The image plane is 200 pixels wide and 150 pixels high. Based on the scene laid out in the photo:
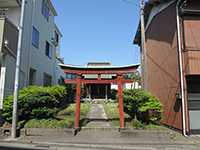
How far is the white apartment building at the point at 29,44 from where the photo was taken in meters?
12.7

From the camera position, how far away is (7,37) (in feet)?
42.3

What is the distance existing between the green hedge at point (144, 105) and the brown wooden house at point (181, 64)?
1155mm

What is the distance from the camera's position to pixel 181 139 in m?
10.9

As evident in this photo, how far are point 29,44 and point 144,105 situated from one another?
9203 mm

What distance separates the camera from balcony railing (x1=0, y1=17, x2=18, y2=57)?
40.8ft

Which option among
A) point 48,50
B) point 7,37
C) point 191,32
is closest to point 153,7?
point 191,32

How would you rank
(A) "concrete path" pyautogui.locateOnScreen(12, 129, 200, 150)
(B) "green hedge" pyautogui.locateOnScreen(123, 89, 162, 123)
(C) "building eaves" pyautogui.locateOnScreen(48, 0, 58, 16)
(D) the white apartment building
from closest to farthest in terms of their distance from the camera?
(A) "concrete path" pyautogui.locateOnScreen(12, 129, 200, 150) → (B) "green hedge" pyautogui.locateOnScreen(123, 89, 162, 123) → (D) the white apartment building → (C) "building eaves" pyautogui.locateOnScreen(48, 0, 58, 16)

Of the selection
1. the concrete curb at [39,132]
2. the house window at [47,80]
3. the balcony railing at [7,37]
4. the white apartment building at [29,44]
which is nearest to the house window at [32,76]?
the white apartment building at [29,44]

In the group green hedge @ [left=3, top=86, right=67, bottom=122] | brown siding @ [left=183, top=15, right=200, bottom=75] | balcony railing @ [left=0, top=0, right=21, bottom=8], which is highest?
balcony railing @ [left=0, top=0, right=21, bottom=8]

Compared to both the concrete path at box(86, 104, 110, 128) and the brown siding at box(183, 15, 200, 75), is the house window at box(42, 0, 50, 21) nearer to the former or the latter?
the concrete path at box(86, 104, 110, 128)

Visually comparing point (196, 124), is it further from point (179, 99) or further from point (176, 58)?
point (176, 58)

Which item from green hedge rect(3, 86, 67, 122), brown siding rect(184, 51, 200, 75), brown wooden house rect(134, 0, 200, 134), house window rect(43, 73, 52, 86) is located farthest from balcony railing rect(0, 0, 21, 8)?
brown siding rect(184, 51, 200, 75)

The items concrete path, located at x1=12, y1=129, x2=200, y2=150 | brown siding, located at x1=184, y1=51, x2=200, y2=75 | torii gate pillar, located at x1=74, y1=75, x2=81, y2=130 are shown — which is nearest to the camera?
concrete path, located at x1=12, y1=129, x2=200, y2=150

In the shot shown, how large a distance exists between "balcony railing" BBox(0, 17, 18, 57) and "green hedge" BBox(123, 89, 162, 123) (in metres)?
7.03
